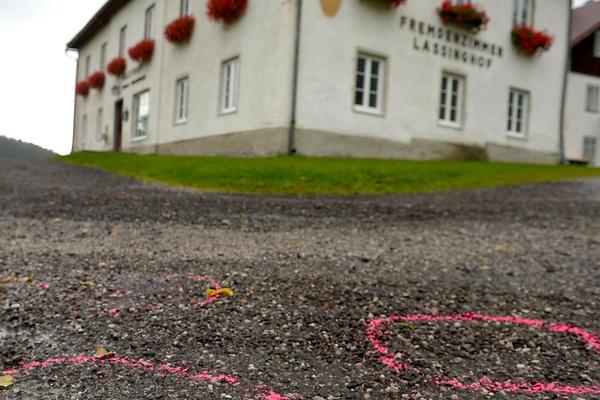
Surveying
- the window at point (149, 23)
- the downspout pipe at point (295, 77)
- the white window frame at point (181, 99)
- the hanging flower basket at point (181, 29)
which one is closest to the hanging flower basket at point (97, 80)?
the window at point (149, 23)

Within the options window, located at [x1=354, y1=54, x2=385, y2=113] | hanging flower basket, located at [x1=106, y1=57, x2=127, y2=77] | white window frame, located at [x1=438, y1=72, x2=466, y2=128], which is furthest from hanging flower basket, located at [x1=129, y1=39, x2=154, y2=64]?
white window frame, located at [x1=438, y1=72, x2=466, y2=128]

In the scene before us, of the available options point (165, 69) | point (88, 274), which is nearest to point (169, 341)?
point (88, 274)

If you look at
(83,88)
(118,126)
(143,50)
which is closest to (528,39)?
(143,50)

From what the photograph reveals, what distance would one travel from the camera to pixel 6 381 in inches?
77.1

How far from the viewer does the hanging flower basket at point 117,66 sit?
20.5 m

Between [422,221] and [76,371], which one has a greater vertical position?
[422,221]

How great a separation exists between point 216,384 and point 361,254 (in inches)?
100

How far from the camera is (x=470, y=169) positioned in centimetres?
1177

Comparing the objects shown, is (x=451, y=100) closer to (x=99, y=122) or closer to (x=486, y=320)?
(x=486, y=320)

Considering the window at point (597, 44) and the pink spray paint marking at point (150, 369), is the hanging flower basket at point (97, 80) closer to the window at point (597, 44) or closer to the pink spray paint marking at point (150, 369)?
the pink spray paint marking at point (150, 369)

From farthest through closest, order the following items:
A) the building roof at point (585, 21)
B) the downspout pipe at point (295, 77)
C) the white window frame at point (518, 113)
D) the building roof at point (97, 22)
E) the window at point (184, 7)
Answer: the building roof at point (585, 21), the building roof at point (97, 22), the window at point (184, 7), the white window frame at point (518, 113), the downspout pipe at point (295, 77)

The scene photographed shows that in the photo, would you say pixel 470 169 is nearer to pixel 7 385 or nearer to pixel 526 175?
pixel 526 175

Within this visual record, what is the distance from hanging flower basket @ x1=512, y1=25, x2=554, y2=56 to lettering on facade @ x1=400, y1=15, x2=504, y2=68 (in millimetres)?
632

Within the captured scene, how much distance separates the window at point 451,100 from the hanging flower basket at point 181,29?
7609 millimetres
